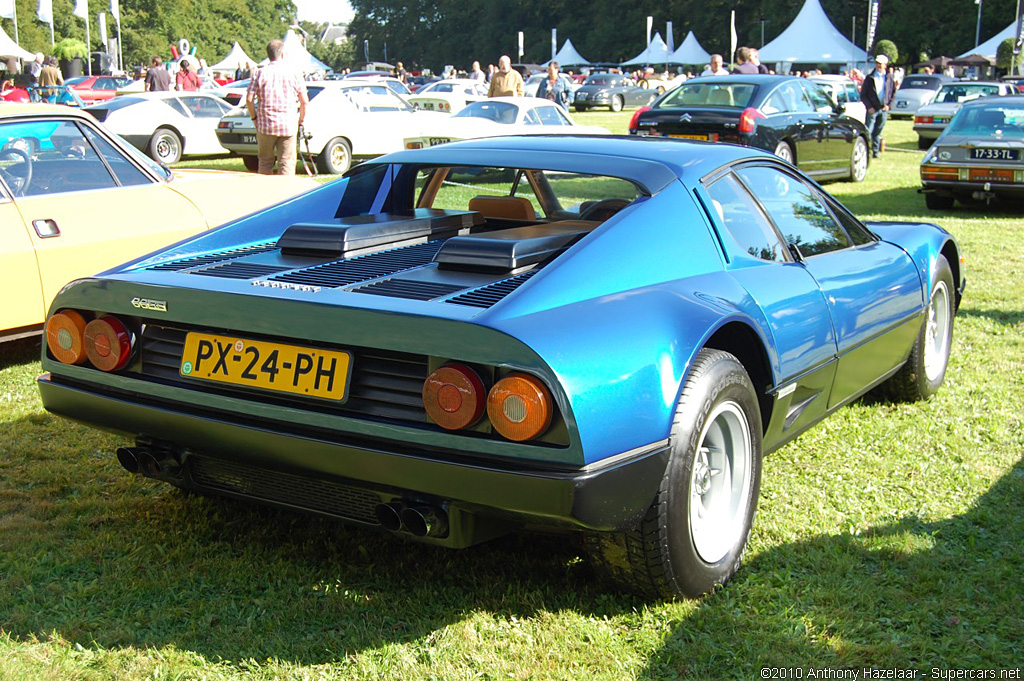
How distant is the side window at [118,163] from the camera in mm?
5648

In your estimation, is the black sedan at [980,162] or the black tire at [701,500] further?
the black sedan at [980,162]

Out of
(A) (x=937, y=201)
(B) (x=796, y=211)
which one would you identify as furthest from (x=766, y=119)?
(B) (x=796, y=211)

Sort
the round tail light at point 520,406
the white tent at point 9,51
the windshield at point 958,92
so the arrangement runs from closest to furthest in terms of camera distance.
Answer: the round tail light at point 520,406, the windshield at point 958,92, the white tent at point 9,51

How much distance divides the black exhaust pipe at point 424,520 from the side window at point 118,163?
3.92 meters

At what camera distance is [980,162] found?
11.4 m

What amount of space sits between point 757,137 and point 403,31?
93.8 metres

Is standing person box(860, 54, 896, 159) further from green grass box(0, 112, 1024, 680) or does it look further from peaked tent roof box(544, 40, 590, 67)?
peaked tent roof box(544, 40, 590, 67)

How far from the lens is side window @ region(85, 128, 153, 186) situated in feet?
18.5

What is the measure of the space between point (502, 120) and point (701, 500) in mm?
Answer: 12555

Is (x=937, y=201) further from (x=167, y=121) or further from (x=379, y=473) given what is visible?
(x=167, y=121)

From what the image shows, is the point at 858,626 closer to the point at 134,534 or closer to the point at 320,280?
the point at 320,280

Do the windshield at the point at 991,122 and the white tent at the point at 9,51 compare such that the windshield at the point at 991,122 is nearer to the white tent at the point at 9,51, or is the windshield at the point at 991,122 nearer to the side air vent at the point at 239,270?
the side air vent at the point at 239,270

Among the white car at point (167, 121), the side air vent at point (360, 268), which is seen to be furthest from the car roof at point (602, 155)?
the white car at point (167, 121)

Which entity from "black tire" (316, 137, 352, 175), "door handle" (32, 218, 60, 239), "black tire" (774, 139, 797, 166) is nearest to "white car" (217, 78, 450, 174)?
"black tire" (316, 137, 352, 175)
